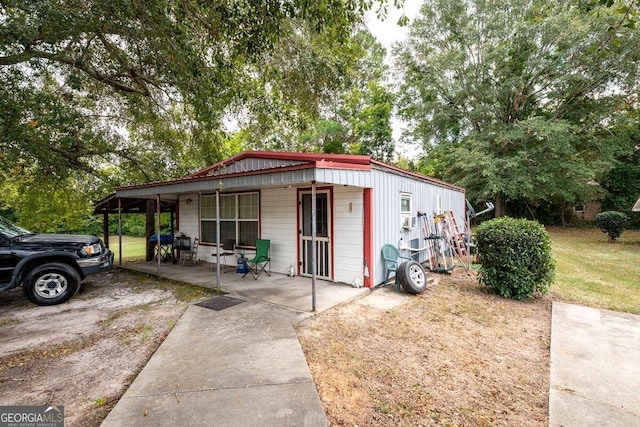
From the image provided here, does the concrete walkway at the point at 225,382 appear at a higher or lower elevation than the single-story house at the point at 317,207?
lower

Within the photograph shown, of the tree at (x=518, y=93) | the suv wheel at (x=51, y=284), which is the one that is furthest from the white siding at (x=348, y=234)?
the tree at (x=518, y=93)

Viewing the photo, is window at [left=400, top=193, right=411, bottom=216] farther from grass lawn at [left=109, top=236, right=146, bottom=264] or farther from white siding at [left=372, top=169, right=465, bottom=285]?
grass lawn at [left=109, top=236, right=146, bottom=264]

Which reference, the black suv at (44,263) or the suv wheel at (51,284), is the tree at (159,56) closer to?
the black suv at (44,263)

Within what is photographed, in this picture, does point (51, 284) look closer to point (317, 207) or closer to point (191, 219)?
point (191, 219)

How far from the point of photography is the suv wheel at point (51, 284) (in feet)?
16.0

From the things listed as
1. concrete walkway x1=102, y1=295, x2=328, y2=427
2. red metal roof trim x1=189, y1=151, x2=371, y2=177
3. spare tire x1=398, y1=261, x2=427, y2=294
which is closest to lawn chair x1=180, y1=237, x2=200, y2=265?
red metal roof trim x1=189, y1=151, x2=371, y2=177

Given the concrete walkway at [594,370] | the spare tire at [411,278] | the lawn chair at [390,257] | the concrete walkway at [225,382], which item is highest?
the lawn chair at [390,257]

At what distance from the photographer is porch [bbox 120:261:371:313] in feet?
16.0

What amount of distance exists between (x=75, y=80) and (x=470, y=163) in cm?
1542

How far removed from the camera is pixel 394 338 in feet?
12.0

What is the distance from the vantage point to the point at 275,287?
18.9ft

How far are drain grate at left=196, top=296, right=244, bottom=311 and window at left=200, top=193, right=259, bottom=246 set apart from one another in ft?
8.20

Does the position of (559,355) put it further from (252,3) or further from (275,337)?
(252,3)

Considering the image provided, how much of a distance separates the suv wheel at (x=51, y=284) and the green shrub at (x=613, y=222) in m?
18.5
